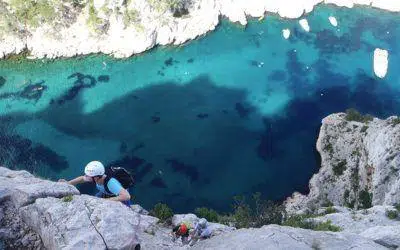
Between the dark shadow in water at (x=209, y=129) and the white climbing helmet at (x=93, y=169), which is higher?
the white climbing helmet at (x=93, y=169)

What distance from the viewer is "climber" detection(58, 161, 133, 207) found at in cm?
1394

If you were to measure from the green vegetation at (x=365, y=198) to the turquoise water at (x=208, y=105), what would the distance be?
9.57 m

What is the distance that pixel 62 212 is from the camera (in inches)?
496

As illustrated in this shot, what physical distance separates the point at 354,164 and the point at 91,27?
40.7 m

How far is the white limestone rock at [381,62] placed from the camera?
212 ft

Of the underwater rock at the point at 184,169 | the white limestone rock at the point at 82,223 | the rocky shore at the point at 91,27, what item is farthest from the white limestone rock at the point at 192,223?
the rocky shore at the point at 91,27

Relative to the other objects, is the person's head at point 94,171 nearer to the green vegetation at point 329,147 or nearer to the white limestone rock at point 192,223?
the white limestone rock at point 192,223

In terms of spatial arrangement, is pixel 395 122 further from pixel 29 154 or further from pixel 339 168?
pixel 29 154

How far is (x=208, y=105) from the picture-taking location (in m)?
59.2

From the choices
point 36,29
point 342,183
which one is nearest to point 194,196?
point 342,183

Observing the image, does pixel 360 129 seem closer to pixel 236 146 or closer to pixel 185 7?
pixel 236 146

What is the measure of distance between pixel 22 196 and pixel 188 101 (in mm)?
46573

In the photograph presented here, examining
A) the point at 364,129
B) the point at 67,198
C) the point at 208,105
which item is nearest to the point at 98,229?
the point at 67,198

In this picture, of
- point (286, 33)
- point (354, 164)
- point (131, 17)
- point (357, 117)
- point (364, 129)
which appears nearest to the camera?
point (354, 164)
